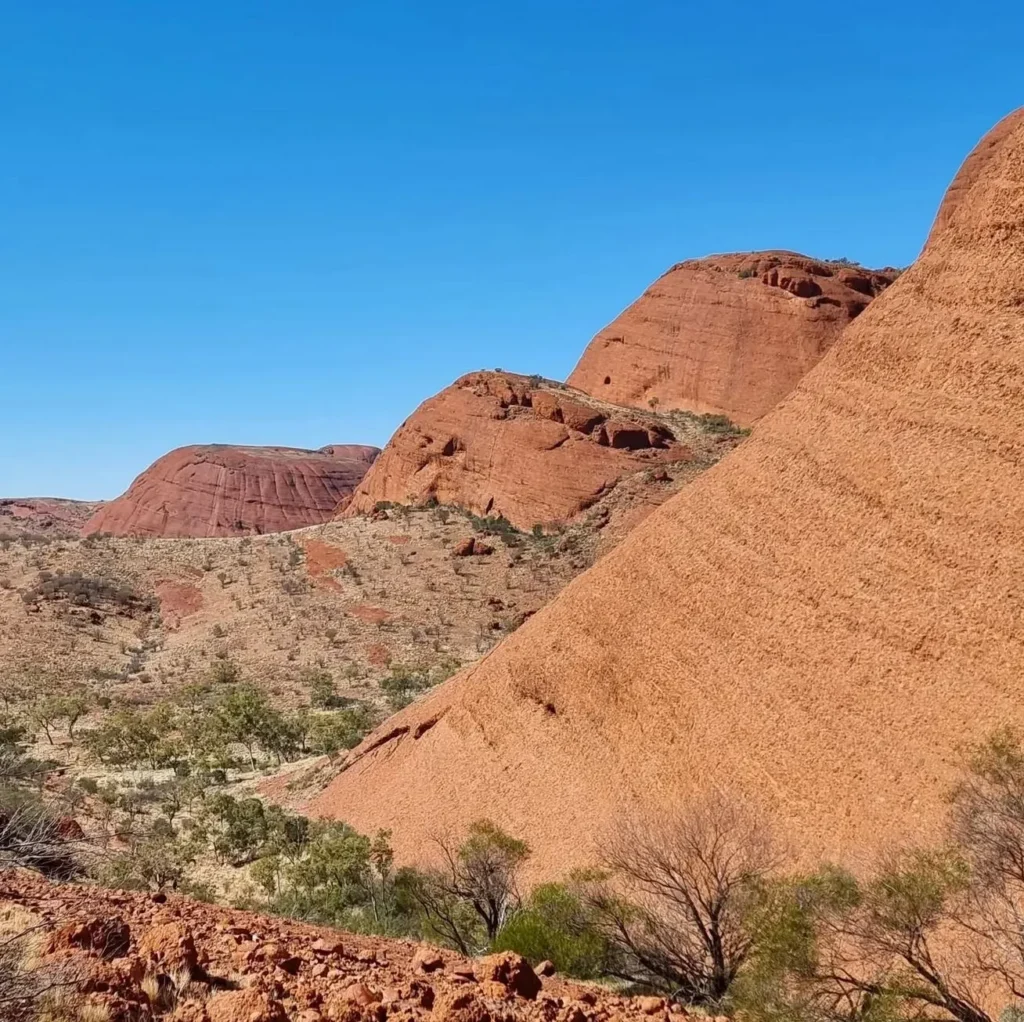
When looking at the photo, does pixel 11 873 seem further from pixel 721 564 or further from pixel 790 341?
pixel 790 341

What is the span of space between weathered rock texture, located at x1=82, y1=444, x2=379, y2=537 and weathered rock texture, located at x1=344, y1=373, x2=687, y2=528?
3359cm

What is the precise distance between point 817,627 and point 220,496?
86.2 metres

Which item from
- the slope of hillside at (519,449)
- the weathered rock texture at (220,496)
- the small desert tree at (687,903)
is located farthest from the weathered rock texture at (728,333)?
the small desert tree at (687,903)

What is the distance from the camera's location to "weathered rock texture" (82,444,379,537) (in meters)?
90.8

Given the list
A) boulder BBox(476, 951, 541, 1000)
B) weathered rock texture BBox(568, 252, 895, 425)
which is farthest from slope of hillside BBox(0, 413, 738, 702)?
boulder BBox(476, 951, 541, 1000)

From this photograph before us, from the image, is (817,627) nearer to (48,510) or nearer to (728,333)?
(728,333)

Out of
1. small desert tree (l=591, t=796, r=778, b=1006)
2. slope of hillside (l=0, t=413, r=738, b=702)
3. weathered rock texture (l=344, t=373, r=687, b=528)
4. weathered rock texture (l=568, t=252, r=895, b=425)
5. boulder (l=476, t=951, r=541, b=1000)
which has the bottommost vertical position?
small desert tree (l=591, t=796, r=778, b=1006)

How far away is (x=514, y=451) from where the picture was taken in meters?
54.3

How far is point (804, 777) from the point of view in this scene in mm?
13000

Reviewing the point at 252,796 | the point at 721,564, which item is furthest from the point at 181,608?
the point at 721,564

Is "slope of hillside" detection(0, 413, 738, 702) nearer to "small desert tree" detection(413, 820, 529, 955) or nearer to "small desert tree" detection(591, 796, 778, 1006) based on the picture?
"small desert tree" detection(413, 820, 529, 955)

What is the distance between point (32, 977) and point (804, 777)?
10492 millimetres

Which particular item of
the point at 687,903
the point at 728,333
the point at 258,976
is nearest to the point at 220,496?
the point at 728,333

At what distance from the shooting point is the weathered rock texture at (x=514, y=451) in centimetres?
5197
